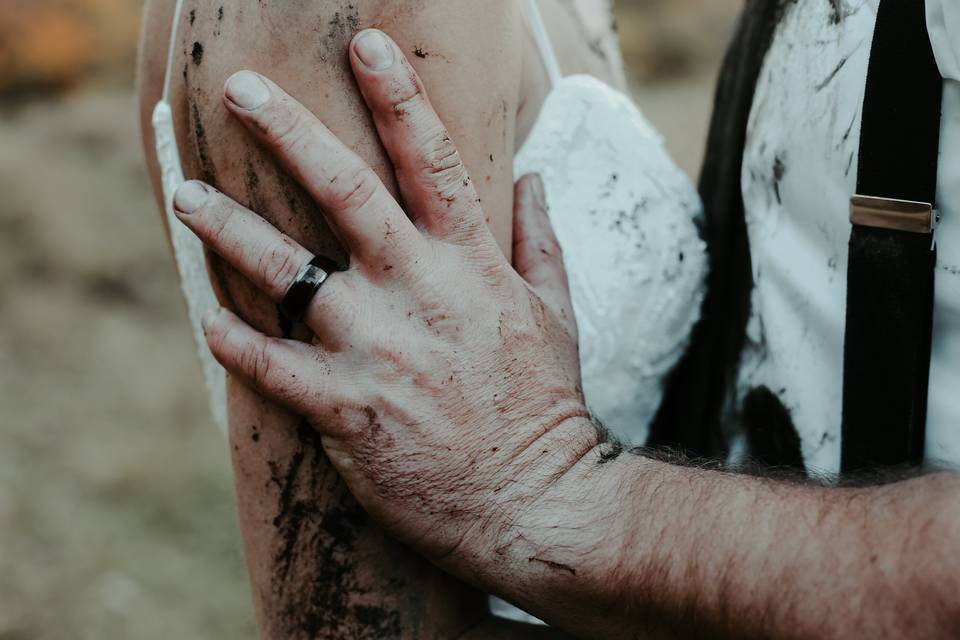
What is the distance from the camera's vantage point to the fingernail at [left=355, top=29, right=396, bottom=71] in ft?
2.94

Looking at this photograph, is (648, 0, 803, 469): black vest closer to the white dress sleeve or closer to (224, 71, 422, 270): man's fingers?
the white dress sleeve

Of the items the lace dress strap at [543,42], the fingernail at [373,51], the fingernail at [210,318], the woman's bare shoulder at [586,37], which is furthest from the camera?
the woman's bare shoulder at [586,37]

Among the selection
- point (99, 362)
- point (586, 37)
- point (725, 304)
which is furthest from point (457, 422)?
point (99, 362)

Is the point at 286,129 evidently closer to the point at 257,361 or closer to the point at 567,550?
the point at 257,361

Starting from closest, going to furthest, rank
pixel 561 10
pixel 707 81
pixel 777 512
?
pixel 777 512 → pixel 561 10 → pixel 707 81

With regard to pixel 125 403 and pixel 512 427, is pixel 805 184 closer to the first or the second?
pixel 512 427

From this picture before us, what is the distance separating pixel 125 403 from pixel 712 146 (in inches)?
138

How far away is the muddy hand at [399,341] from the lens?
0.91 m

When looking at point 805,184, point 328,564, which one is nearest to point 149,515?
point 328,564

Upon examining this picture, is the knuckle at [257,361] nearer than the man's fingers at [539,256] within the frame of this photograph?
Yes

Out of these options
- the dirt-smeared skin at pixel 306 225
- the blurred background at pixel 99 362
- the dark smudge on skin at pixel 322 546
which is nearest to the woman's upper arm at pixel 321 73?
the dirt-smeared skin at pixel 306 225

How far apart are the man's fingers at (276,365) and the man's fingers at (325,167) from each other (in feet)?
0.44

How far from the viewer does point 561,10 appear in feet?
4.58

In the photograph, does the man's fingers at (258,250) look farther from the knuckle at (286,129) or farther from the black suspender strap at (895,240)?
the black suspender strap at (895,240)
